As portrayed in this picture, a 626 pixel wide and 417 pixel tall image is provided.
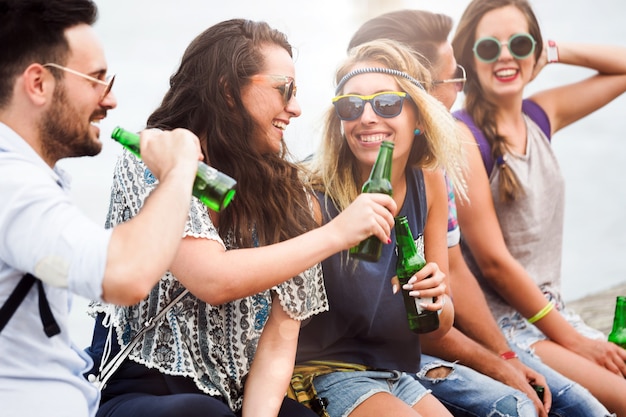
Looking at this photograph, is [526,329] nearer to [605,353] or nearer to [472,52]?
[605,353]

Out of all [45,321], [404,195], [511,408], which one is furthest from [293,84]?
[511,408]

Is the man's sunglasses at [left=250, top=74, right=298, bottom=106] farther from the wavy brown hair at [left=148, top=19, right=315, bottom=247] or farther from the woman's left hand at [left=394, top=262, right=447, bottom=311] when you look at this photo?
the woman's left hand at [left=394, top=262, right=447, bottom=311]

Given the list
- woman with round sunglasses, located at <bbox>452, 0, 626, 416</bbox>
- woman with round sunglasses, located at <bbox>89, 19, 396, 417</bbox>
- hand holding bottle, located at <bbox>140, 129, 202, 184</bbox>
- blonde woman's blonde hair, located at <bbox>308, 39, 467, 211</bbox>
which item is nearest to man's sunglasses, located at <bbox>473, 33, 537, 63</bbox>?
woman with round sunglasses, located at <bbox>452, 0, 626, 416</bbox>

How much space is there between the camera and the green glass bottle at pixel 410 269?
3.42m

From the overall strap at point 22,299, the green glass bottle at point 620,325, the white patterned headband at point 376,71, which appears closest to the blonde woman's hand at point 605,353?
the green glass bottle at point 620,325

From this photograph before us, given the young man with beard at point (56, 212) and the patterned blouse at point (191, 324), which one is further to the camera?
the patterned blouse at point (191, 324)

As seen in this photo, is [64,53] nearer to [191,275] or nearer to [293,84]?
[191,275]

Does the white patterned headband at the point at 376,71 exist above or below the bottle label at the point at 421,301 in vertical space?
above

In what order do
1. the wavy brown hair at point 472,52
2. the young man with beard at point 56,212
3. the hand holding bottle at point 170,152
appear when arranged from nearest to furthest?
the young man with beard at point 56,212
the hand holding bottle at point 170,152
the wavy brown hair at point 472,52

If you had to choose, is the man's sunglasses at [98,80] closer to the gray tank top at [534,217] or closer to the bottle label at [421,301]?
the bottle label at [421,301]

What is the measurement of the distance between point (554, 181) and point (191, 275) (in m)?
2.87

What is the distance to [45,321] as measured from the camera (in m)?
2.14

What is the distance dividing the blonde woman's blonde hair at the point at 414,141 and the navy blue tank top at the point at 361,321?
124mm

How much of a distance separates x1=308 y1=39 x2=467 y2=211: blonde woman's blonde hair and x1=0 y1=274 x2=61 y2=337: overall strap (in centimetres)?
163
